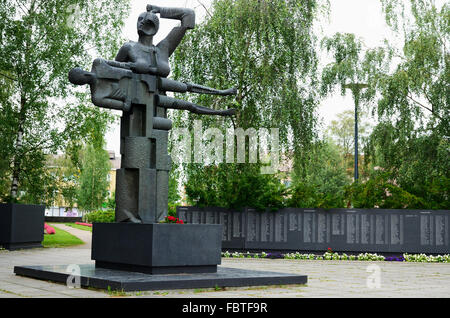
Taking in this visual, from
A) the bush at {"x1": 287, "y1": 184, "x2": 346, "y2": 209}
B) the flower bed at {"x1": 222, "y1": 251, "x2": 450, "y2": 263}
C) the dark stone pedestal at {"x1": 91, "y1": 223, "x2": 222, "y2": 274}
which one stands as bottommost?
the flower bed at {"x1": 222, "y1": 251, "x2": 450, "y2": 263}

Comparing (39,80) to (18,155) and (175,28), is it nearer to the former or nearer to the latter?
(18,155)

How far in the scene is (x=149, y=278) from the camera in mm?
8023

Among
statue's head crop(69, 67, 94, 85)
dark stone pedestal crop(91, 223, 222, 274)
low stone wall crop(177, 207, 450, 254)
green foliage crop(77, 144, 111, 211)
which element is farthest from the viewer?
green foliage crop(77, 144, 111, 211)

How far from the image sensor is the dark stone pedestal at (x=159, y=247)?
864 centimetres

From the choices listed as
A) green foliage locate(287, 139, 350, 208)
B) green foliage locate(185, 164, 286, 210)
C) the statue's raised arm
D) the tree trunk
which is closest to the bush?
green foliage locate(287, 139, 350, 208)

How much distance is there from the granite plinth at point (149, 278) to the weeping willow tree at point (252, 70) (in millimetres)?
8339

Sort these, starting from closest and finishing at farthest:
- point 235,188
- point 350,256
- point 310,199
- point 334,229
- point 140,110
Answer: point 140,110, point 350,256, point 334,229, point 235,188, point 310,199

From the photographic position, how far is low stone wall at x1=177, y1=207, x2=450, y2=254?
1656 cm

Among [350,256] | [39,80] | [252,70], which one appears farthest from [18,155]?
[350,256]

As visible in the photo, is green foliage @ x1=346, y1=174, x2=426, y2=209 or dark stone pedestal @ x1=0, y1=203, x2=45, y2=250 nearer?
green foliage @ x1=346, y1=174, x2=426, y2=209

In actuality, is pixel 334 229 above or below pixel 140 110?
below

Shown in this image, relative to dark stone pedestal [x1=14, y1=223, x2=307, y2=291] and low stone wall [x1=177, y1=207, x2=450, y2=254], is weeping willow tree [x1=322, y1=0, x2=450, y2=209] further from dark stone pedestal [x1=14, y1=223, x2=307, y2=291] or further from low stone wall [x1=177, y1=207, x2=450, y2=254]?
dark stone pedestal [x1=14, y1=223, x2=307, y2=291]

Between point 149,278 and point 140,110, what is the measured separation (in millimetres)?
3256

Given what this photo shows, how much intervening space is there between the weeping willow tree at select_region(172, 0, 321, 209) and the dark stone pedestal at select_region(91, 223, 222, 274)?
781 cm
